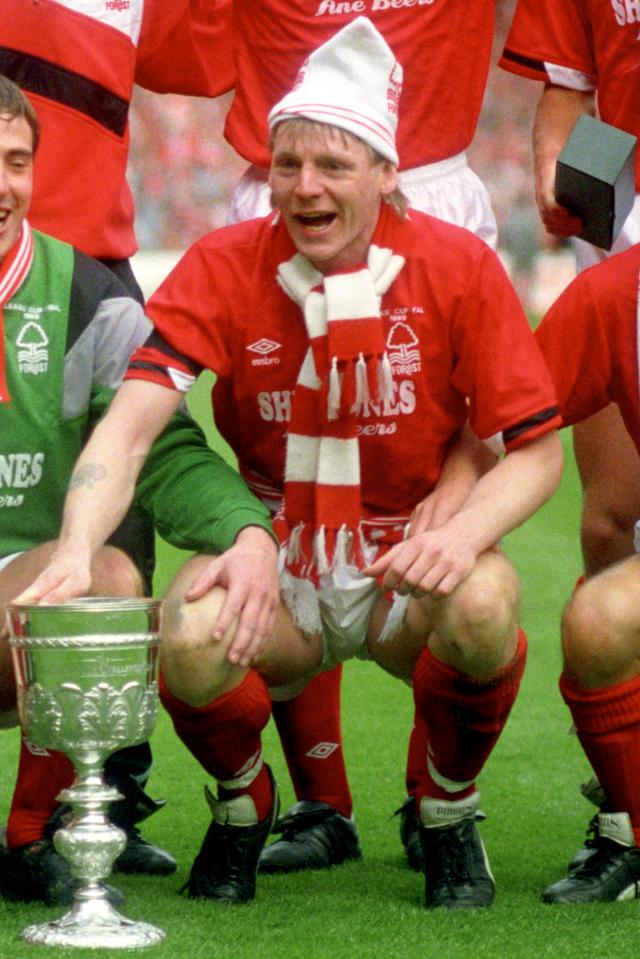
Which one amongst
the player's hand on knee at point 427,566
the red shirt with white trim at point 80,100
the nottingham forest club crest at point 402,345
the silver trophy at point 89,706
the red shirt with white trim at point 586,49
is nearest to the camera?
the silver trophy at point 89,706

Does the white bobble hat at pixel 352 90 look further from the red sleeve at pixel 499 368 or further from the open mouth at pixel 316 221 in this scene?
the red sleeve at pixel 499 368

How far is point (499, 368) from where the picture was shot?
124 inches

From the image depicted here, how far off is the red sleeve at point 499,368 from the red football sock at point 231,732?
0.57m

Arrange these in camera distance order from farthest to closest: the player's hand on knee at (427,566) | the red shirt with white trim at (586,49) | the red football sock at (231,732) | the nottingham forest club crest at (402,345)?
the red shirt with white trim at (586,49) < the nottingham forest club crest at (402,345) < the red football sock at (231,732) < the player's hand on knee at (427,566)

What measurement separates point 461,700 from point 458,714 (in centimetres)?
3

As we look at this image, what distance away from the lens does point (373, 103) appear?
10.5ft

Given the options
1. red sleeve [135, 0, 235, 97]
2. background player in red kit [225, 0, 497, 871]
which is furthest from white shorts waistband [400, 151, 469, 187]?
red sleeve [135, 0, 235, 97]

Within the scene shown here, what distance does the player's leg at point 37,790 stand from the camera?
3.17m

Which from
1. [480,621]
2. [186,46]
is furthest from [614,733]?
[186,46]

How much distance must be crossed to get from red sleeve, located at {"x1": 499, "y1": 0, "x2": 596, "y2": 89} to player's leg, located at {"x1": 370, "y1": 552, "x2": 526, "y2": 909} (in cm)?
132

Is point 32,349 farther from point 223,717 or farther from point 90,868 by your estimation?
point 90,868

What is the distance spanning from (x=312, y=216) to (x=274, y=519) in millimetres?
554

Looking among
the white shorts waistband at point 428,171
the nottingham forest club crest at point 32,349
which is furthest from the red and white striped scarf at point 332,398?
the white shorts waistband at point 428,171

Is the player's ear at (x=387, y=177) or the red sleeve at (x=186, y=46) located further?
the red sleeve at (x=186, y=46)
